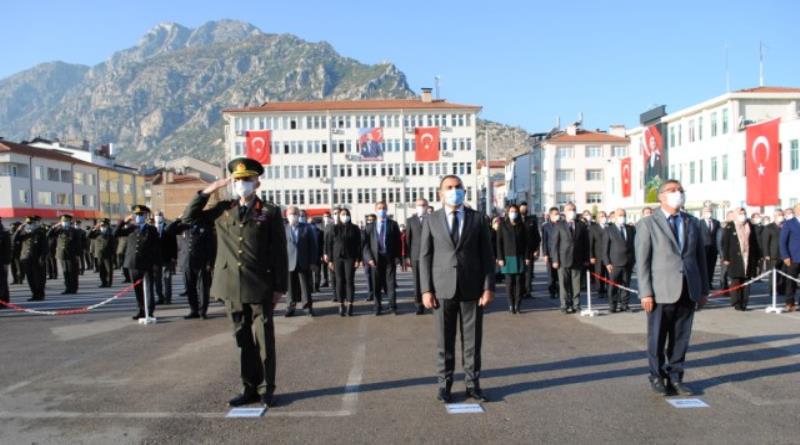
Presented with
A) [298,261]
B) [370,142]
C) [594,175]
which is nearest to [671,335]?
[298,261]

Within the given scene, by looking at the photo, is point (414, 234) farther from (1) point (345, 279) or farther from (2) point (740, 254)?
(2) point (740, 254)

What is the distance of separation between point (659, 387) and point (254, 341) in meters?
3.89

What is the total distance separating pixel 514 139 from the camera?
184125 millimetres

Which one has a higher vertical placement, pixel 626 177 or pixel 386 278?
pixel 626 177

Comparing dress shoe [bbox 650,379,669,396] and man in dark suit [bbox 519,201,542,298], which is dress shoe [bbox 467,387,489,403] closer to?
dress shoe [bbox 650,379,669,396]

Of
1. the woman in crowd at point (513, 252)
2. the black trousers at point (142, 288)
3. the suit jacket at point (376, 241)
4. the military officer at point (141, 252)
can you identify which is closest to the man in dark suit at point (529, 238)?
Result: the woman in crowd at point (513, 252)

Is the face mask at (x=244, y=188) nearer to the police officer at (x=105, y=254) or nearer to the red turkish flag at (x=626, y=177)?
the police officer at (x=105, y=254)

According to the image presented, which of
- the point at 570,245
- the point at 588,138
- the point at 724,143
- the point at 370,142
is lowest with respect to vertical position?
the point at 570,245

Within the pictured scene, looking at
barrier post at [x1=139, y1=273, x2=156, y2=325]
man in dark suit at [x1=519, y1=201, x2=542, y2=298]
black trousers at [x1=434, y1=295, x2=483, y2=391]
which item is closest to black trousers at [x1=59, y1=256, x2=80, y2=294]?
barrier post at [x1=139, y1=273, x2=156, y2=325]

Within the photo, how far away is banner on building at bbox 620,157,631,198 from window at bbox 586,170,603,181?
18.9m

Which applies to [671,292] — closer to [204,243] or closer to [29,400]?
[29,400]

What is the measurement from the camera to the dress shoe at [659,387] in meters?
6.36

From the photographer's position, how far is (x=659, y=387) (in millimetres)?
6402

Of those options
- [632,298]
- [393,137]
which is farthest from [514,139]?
[632,298]
